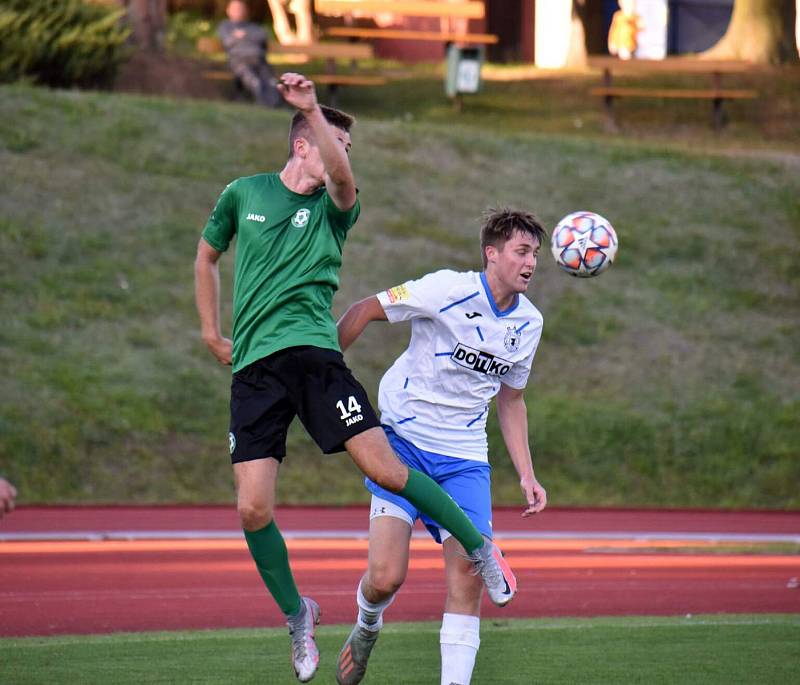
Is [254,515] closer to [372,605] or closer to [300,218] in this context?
[372,605]

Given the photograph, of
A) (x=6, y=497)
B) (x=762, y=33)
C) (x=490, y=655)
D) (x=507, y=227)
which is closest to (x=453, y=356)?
(x=507, y=227)

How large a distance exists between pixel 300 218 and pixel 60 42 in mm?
20326

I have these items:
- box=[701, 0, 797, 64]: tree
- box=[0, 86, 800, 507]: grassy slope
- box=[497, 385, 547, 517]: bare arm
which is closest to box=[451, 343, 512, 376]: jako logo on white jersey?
box=[497, 385, 547, 517]: bare arm

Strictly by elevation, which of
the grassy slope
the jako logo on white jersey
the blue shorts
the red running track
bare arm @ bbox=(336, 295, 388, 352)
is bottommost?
the grassy slope

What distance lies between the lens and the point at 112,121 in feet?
79.6

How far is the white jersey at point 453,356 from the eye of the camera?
6.77 m

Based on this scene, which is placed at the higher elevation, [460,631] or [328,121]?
[328,121]

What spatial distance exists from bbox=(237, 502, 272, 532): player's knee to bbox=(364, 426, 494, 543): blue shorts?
53 centimetres

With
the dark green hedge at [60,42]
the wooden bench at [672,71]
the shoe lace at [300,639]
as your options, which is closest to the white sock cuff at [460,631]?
the shoe lace at [300,639]

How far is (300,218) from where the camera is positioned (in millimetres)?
6539

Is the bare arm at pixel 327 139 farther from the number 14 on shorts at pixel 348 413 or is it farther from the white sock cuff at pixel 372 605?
the white sock cuff at pixel 372 605

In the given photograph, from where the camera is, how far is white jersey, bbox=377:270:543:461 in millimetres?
6770

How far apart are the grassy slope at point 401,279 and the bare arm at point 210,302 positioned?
10358 mm

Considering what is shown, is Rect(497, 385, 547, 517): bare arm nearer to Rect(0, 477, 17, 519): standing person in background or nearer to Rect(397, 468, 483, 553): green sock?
Rect(397, 468, 483, 553): green sock
